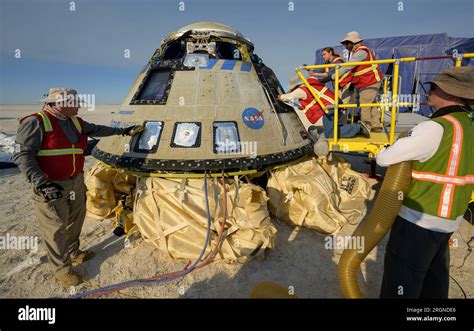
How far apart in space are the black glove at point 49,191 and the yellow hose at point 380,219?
146 inches

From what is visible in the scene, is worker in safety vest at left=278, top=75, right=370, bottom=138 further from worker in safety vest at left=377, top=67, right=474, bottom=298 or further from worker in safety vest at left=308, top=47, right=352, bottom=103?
worker in safety vest at left=377, top=67, right=474, bottom=298

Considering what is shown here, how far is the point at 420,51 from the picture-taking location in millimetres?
16109

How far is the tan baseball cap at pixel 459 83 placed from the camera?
2260mm

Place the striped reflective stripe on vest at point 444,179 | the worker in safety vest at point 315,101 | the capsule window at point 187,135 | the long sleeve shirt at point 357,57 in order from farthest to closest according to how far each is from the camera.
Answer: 1. the worker in safety vest at point 315,101
2. the long sleeve shirt at point 357,57
3. the capsule window at point 187,135
4. the striped reflective stripe on vest at point 444,179

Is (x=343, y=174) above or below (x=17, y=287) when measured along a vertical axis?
above

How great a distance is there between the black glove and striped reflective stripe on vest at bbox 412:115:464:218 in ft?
13.8

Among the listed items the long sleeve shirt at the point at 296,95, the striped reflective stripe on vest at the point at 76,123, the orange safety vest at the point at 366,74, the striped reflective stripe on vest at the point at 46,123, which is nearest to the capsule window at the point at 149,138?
the striped reflective stripe on vest at the point at 76,123

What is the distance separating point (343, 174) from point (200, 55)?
4126 millimetres

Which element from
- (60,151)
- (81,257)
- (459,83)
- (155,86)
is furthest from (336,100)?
(81,257)

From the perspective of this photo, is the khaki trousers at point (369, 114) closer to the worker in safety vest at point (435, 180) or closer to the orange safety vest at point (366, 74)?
the orange safety vest at point (366, 74)

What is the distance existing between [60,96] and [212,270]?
3.32m
